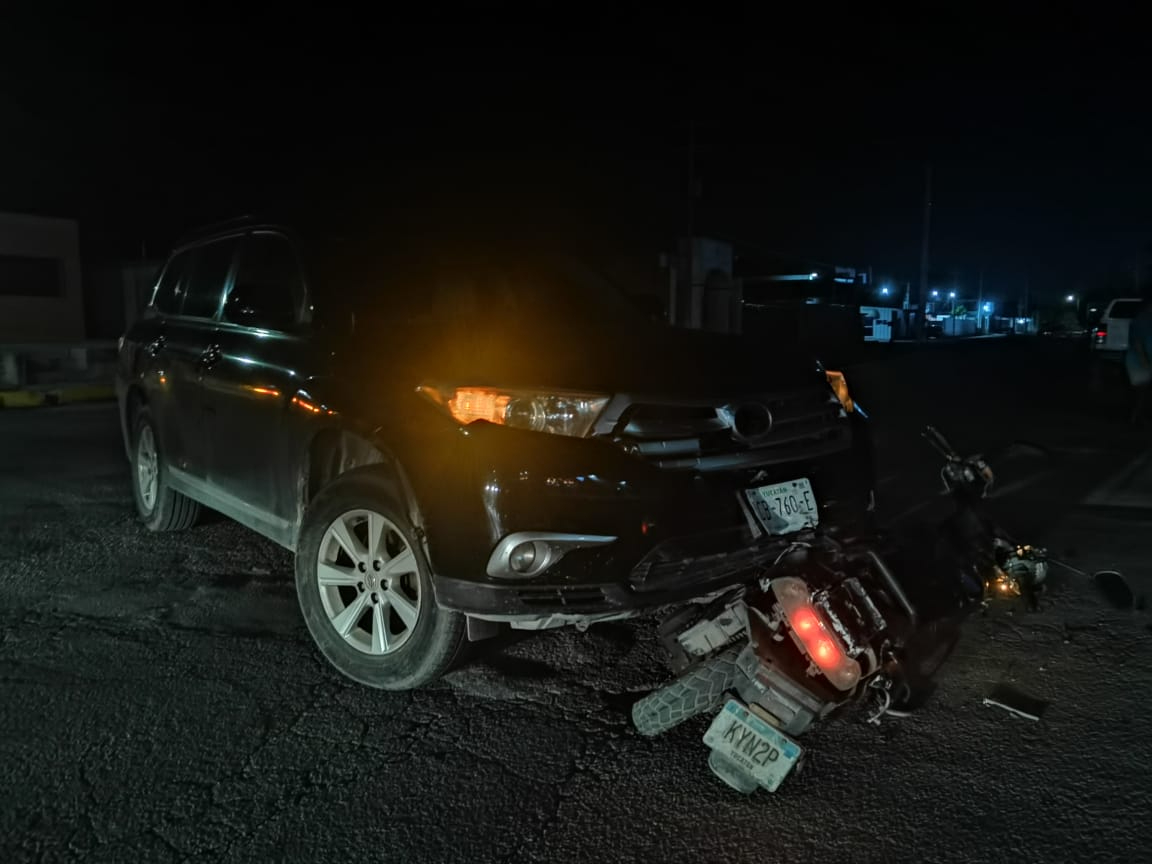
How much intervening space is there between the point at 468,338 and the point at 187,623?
1.98m

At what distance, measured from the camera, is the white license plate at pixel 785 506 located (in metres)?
3.44

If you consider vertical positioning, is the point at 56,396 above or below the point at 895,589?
below

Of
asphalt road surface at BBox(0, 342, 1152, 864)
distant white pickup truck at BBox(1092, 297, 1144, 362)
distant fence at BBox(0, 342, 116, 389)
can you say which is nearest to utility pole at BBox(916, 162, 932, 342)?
distant white pickup truck at BBox(1092, 297, 1144, 362)

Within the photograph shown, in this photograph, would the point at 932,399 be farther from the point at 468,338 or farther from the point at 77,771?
the point at 77,771

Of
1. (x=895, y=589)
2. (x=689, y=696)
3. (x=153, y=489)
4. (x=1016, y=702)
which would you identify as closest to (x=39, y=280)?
(x=153, y=489)

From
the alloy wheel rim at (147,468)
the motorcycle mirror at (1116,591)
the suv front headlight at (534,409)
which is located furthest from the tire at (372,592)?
the motorcycle mirror at (1116,591)

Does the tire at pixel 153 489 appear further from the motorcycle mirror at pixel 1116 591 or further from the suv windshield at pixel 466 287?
the motorcycle mirror at pixel 1116 591

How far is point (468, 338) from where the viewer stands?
3.62 metres

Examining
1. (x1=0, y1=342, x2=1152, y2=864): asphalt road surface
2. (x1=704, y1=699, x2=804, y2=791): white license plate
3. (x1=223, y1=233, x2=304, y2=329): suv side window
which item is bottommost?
(x1=0, y1=342, x2=1152, y2=864): asphalt road surface

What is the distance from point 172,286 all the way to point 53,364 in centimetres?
1263

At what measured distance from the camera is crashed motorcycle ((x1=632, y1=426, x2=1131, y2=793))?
2900 millimetres

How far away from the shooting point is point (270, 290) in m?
4.04

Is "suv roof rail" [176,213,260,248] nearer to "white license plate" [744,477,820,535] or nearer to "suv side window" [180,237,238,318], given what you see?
"suv side window" [180,237,238,318]

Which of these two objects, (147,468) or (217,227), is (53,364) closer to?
(147,468)
